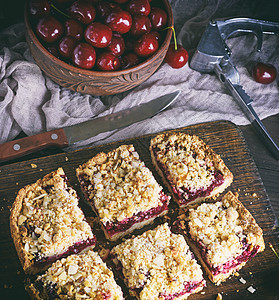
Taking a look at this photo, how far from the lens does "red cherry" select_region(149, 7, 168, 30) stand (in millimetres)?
3758

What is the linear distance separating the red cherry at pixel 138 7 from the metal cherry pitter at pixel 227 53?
35.8 inches

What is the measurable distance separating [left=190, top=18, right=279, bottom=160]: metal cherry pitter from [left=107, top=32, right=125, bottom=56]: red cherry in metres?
1.08

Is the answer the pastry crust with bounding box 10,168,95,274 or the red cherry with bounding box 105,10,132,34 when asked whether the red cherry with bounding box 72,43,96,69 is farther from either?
the pastry crust with bounding box 10,168,95,274

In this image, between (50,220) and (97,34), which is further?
(97,34)

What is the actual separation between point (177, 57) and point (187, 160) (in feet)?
4.30

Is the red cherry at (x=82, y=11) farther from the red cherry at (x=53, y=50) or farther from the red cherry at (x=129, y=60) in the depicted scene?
the red cherry at (x=129, y=60)

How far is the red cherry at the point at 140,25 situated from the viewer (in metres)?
3.65

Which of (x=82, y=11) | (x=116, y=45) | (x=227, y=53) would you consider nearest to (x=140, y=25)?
(x=116, y=45)

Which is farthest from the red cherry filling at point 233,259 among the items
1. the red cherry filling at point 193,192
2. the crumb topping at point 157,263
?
the red cherry filling at point 193,192

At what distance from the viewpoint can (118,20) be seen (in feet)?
11.5

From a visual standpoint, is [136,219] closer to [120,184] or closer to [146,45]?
[120,184]

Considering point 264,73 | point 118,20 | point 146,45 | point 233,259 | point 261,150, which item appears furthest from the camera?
point 264,73

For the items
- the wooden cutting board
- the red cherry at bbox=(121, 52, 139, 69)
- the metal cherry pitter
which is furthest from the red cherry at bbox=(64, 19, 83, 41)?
the metal cherry pitter

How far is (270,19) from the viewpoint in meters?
4.89
